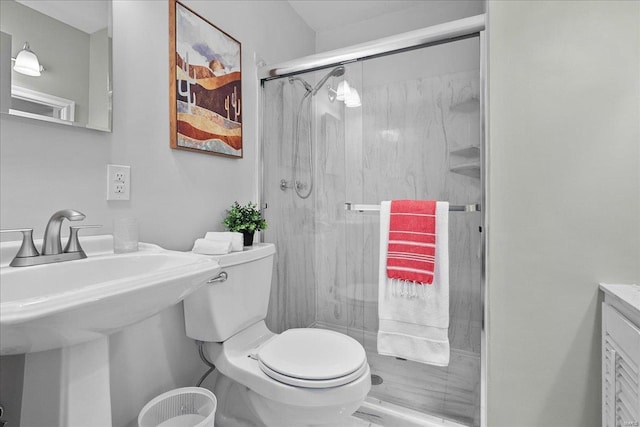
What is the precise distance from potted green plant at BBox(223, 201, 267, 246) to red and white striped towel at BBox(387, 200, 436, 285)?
622 millimetres

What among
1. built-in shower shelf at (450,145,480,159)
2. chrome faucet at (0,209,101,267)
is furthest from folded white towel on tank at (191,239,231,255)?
built-in shower shelf at (450,145,480,159)

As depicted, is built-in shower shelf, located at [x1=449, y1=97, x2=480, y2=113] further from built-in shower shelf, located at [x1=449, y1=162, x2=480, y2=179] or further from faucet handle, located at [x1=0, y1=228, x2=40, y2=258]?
faucet handle, located at [x1=0, y1=228, x2=40, y2=258]

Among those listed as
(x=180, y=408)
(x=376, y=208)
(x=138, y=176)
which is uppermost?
(x=138, y=176)

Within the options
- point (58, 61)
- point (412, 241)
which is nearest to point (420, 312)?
point (412, 241)

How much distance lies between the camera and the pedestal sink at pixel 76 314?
0.55 m

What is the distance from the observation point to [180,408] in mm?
1219

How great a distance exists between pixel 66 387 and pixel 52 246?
380 mm

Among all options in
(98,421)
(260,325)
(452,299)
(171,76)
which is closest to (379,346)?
(452,299)

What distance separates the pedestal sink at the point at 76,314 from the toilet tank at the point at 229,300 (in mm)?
300

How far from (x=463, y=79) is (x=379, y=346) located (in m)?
1.24

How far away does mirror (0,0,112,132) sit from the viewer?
2.85 ft

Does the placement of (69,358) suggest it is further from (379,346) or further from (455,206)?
(455,206)

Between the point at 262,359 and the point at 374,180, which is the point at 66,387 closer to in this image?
the point at 262,359

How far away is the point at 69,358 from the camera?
2.40 ft
